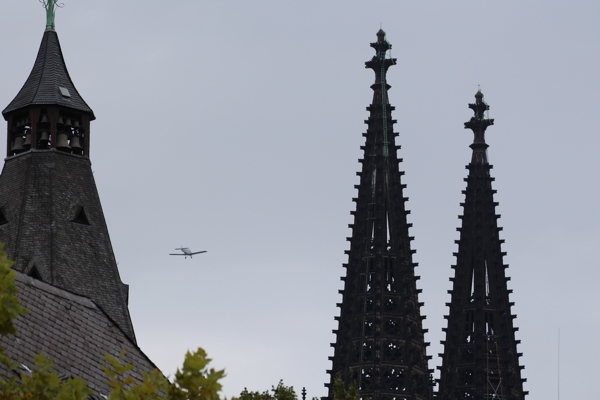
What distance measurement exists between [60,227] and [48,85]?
23.6 feet

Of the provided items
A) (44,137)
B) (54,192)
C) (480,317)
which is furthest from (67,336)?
(480,317)

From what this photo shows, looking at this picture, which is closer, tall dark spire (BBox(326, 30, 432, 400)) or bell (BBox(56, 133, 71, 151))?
bell (BBox(56, 133, 71, 151))

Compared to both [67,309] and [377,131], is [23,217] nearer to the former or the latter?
[377,131]

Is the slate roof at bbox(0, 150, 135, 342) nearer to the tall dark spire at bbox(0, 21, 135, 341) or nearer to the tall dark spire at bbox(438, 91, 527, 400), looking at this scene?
the tall dark spire at bbox(0, 21, 135, 341)

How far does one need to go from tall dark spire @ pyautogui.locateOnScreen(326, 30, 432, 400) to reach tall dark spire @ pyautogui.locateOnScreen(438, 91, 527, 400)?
10.5 feet

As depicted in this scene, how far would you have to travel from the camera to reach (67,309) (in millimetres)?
41156

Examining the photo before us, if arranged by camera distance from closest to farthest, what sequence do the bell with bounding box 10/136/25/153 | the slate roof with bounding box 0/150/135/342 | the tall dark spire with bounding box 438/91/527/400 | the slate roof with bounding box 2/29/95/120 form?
the slate roof with bounding box 0/150/135/342 → the slate roof with bounding box 2/29/95/120 → the bell with bounding box 10/136/25/153 → the tall dark spire with bounding box 438/91/527/400

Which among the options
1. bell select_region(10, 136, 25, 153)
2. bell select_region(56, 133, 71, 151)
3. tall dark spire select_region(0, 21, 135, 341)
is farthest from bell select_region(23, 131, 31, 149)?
bell select_region(56, 133, 71, 151)

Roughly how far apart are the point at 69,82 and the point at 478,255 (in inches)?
1341

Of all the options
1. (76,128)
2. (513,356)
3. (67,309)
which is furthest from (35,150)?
(67,309)

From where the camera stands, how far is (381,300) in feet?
357

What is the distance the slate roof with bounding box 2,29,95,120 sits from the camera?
3374 inches

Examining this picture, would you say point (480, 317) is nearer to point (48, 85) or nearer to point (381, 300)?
point (381, 300)

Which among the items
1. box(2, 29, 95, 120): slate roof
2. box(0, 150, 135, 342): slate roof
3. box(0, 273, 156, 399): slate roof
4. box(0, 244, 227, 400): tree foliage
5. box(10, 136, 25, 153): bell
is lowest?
box(0, 244, 227, 400): tree foliage
